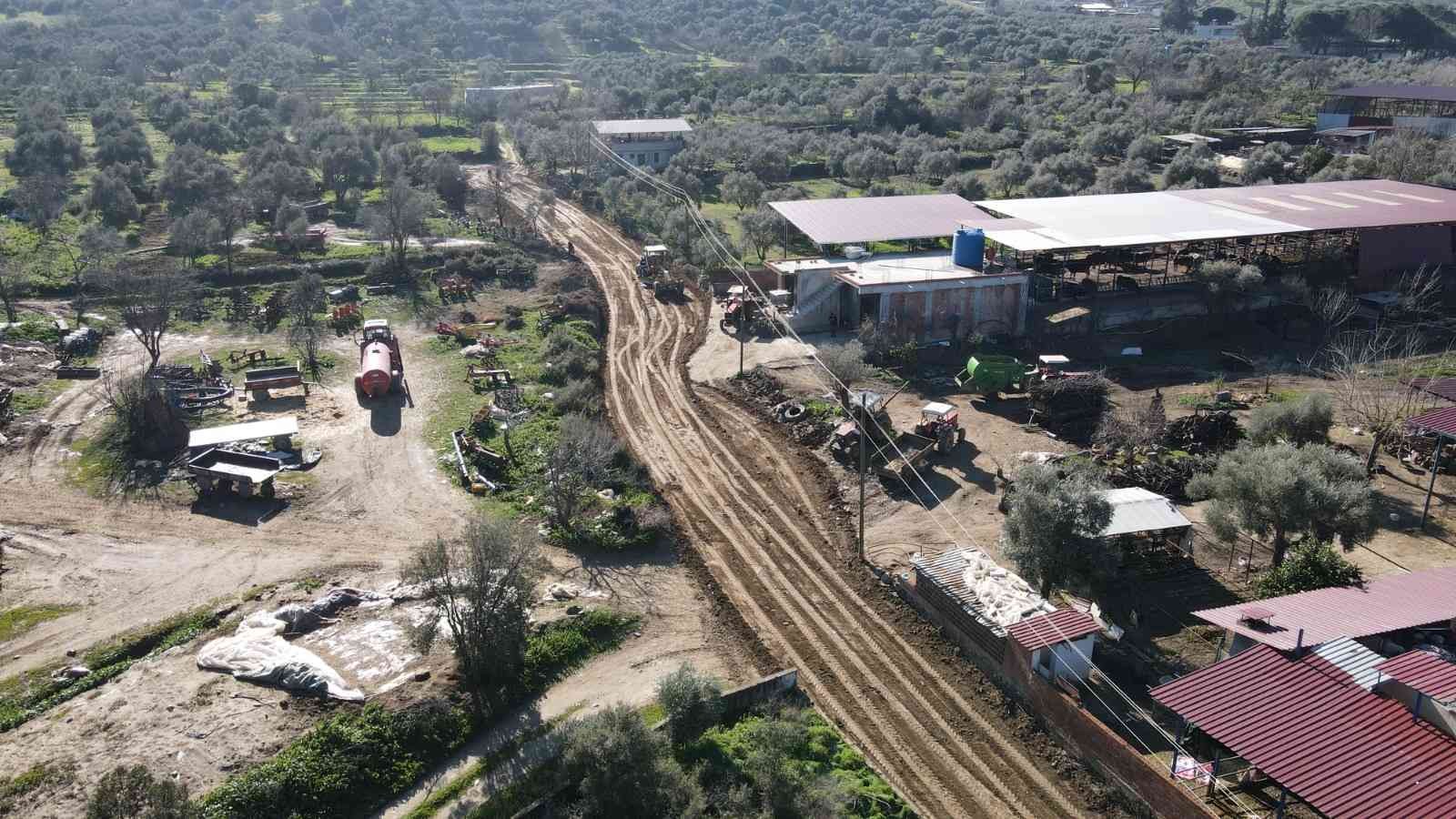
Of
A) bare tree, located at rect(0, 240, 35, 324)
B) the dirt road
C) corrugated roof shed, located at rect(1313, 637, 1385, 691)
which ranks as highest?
bare tree, located at rect(0, 240, 35, 324)

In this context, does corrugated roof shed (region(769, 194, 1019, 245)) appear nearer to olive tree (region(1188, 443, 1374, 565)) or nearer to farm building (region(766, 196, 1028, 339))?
farm building (region(766, 196, 1028, 339))

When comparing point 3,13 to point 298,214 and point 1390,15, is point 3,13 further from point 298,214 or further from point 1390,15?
point 1390,15

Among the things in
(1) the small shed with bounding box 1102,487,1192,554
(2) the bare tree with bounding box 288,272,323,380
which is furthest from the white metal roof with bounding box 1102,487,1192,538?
(2) the bare tree with bounding box 288,272,323,380

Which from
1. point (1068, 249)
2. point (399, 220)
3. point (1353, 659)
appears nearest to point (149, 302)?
point (399, 220)

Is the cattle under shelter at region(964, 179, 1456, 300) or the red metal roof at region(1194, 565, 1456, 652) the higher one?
the cattle under shelter at region(964, 179, 1456, 300)

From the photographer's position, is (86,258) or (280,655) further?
(86,258)

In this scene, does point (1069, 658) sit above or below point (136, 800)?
below

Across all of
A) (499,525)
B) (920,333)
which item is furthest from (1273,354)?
(499,525)

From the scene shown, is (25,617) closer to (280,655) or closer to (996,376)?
(280,655)
